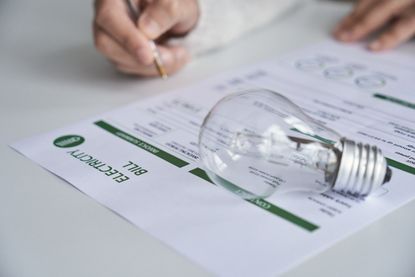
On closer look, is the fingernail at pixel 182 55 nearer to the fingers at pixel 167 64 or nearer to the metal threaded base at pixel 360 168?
the fingers at pixel 167 64

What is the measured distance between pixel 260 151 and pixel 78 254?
0.48 ft

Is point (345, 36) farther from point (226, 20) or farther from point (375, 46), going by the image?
point (226, 20)

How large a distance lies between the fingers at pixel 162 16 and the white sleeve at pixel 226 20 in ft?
0.13

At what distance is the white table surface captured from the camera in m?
0.37

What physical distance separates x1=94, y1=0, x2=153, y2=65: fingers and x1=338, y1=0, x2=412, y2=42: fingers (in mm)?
297

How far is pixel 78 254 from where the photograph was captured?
1.24 feet

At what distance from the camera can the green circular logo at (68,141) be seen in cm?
52

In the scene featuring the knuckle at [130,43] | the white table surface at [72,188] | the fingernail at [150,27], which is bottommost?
the white table surface at [72,188]

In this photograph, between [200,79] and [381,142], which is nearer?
[381,142]

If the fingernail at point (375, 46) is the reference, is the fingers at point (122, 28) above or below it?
above

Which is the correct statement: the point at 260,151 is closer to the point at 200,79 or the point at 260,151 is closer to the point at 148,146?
the point at 148,146

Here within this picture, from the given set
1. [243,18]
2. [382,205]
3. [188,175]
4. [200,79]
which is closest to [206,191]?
[188,175]

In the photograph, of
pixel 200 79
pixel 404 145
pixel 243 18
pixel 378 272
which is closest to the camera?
pixel 378 272

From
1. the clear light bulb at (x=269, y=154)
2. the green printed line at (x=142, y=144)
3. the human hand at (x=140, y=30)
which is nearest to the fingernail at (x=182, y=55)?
the human hand at (x=140, y=30)
